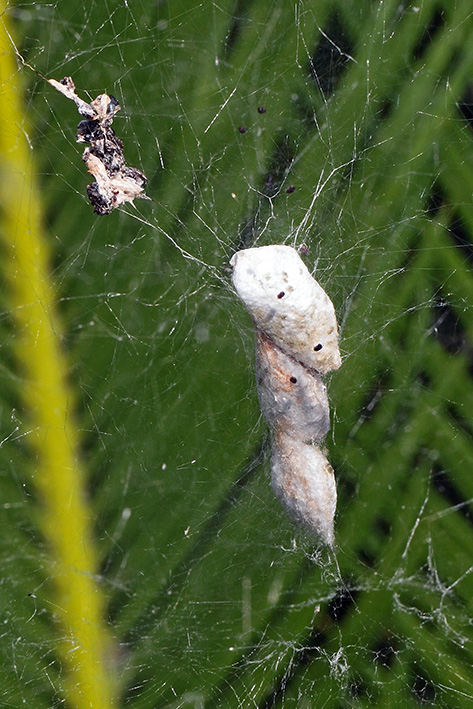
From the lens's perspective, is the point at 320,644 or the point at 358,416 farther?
the point at 320,644

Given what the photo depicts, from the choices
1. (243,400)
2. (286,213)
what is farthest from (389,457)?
(286,213)

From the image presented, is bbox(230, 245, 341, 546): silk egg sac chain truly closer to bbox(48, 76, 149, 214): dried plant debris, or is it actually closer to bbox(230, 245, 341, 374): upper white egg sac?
bbox(230, 245, 341, 374): upper white egg sac

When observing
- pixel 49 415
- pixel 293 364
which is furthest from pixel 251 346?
pixel 49 415

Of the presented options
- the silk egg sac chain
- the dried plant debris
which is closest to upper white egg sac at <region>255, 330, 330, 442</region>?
the silk egg sac chain

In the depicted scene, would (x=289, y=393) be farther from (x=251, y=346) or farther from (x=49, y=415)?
(x=49, y=415)

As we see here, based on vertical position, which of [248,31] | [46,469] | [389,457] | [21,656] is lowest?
[21,656]

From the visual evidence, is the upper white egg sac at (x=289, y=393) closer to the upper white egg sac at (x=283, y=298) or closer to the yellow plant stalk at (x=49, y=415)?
the upper white egg sac at (x=283, y=298)

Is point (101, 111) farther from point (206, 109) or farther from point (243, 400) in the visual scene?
point (243, 400)
